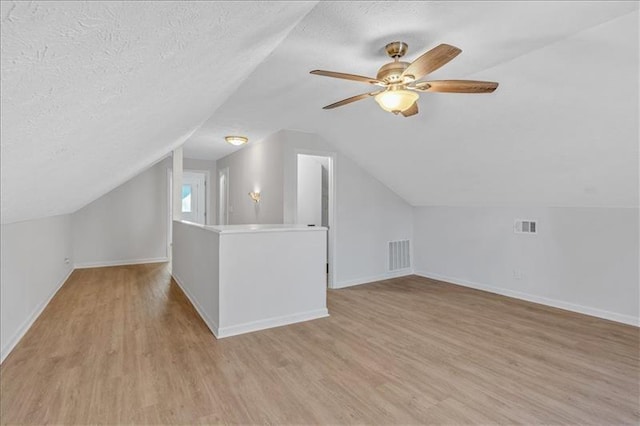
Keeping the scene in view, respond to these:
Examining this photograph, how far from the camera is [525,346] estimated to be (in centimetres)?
278

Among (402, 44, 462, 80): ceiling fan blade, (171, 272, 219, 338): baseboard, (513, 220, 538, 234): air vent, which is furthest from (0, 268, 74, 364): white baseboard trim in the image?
(513, 220, 538, 234): air vent

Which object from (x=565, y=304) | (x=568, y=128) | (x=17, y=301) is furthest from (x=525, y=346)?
(x=17, y=301)

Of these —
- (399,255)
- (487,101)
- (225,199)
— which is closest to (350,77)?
(487,101)

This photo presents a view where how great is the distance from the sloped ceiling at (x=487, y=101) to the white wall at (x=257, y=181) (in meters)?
0.43

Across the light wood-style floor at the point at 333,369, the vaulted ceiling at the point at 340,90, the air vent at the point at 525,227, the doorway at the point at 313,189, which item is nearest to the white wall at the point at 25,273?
the light wood-style floor at the point at 333,369

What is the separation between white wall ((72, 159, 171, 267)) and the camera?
6148 mm

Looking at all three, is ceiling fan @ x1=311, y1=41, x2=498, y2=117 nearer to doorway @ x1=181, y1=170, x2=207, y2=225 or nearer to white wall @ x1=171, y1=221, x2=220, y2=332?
white wall @ x1=171, y1=221, x2=220, y2=332

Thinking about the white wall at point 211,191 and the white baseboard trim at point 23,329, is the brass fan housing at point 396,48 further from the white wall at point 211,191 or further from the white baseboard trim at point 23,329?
the white wall at point 211,191

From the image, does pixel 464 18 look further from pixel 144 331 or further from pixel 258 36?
pixel 144 331

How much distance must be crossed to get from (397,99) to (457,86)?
39 centimetres

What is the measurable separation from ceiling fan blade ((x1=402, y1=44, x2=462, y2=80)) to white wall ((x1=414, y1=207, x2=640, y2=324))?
305cm

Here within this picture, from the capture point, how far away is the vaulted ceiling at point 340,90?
0.73 metres

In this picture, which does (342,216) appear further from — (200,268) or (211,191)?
(211,191)

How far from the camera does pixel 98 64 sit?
30.4 inches
